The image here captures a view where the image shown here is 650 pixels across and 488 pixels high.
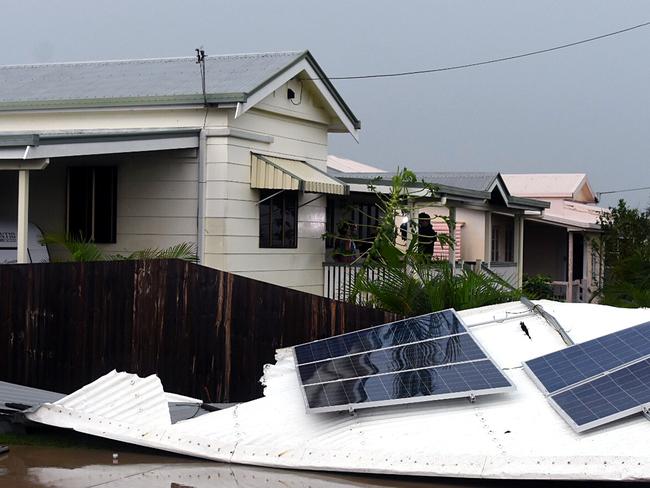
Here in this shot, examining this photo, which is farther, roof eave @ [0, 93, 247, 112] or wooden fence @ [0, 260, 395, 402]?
roof eave @ [0, 93, 247, 112]

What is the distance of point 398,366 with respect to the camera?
794cm

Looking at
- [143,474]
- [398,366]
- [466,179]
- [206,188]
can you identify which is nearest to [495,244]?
[466,179]

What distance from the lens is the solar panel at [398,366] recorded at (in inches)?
289

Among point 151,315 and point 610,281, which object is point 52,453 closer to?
point 151,315

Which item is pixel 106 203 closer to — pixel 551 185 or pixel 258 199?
pixel 258 199

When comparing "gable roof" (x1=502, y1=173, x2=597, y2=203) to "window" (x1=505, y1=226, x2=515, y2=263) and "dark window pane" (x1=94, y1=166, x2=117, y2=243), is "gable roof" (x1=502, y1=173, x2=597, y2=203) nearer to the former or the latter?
"window" (x1=505, y1=226, x2=515, y2=263)

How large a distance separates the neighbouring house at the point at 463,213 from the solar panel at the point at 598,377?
652 cm

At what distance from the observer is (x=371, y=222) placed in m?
18.6

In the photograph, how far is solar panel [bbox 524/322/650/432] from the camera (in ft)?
21.6

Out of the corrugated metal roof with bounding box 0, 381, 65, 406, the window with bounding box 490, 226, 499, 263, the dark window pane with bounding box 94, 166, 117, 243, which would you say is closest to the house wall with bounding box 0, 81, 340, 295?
the dark window pane with bounding box 94, 166, 117, 243

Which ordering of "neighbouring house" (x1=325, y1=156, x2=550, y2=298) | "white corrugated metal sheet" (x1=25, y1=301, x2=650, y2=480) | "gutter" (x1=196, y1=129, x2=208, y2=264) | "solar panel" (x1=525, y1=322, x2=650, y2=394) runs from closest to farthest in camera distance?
"white corrugated metal sheet" (x1=25, y1=301, x2=650, y2=480), "solar panel" (x1=525, y1=322, x2=650, y2=394), "gutter" (x1=196, y1=129, x2=208, y2=264), "neighbouring house" (x1=325, y1=156, x2=550, y2=298)

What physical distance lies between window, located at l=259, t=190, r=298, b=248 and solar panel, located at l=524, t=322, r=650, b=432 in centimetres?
793

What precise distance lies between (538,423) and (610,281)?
24.6ft

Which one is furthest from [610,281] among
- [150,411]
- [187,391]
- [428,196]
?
[150,411]
